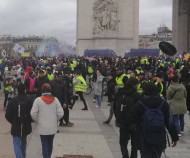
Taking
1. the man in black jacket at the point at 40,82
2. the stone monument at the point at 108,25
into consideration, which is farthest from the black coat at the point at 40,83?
the stone monument at the point at 108,25

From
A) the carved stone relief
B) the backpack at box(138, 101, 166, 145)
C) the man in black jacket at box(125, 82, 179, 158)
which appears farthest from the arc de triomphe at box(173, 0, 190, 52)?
the backpack at box(138, 101, 166, 145)

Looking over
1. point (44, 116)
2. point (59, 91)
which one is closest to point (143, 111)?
point (44, 116)

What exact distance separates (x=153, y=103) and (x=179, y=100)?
13.5 feet

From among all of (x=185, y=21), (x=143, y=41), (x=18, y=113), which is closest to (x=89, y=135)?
(x=18, y=113)

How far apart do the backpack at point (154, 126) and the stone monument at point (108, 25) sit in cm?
3381

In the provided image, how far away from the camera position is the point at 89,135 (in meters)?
8.92

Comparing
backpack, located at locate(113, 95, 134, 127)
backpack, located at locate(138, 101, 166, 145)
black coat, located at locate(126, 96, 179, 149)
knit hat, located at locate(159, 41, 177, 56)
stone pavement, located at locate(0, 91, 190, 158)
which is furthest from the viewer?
knit hat, located at locate(159, 41, 177, 56)

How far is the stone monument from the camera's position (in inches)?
1519

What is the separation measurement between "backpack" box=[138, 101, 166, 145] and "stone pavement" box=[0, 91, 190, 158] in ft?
7.43

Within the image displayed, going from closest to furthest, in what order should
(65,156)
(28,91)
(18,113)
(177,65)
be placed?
(18,113) → (65,156) → (28,91) → (177,65)

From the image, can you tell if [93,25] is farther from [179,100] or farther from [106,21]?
[179,100]

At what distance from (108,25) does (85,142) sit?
31157 millimetres

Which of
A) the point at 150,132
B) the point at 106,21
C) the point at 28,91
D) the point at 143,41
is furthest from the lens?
the point at 143,41

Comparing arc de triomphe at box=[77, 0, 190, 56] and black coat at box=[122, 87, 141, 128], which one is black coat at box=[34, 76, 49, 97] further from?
arc de triomphe at box=[77, 0, 190, 56]
